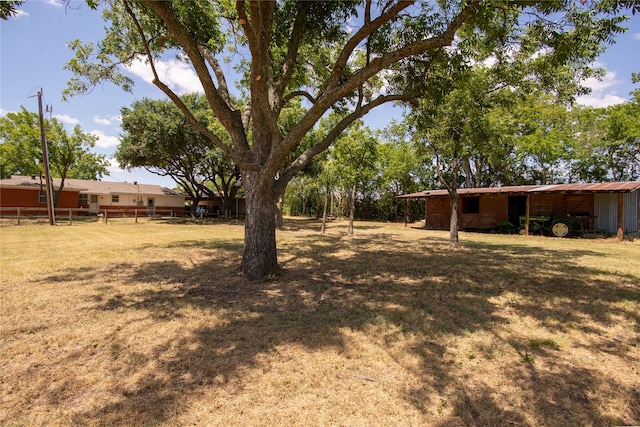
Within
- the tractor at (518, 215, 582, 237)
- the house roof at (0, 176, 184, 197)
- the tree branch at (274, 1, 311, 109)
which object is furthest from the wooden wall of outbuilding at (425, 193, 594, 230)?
the house roof at (0, 176, 184, 197)

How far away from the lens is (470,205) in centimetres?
2295

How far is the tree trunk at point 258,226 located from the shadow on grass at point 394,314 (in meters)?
0.34

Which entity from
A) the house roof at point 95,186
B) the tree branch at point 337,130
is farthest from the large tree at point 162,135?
the tree branch at point 337,130

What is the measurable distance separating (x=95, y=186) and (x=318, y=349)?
39.0 meters

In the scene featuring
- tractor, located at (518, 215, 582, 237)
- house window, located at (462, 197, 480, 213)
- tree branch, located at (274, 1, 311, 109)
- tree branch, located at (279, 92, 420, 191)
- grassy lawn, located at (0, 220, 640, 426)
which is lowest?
grassy lawn, located at (0, 220, 640, 426)

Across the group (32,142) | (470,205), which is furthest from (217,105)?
(32,142)

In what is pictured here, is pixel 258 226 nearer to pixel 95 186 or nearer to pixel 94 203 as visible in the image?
pixel 94 203

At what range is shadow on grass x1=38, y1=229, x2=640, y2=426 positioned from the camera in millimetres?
2641

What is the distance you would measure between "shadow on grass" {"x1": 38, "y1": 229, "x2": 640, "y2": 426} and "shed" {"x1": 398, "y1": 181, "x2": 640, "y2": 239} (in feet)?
30.9

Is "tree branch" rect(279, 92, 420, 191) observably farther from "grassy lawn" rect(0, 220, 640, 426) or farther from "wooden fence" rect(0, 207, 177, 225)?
"wooden fence" rect(0, 207, 177, 225)

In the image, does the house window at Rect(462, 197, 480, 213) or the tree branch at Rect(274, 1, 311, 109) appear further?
the house window at Rect(462, 197, 480, 213)

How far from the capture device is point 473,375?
9.99 feet

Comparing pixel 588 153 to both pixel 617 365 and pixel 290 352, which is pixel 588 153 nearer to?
pixel 617 365

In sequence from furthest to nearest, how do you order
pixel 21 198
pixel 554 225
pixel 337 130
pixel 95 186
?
pixel 95 186
pixel 21 198
pixel 554 225
pixel 337 130
